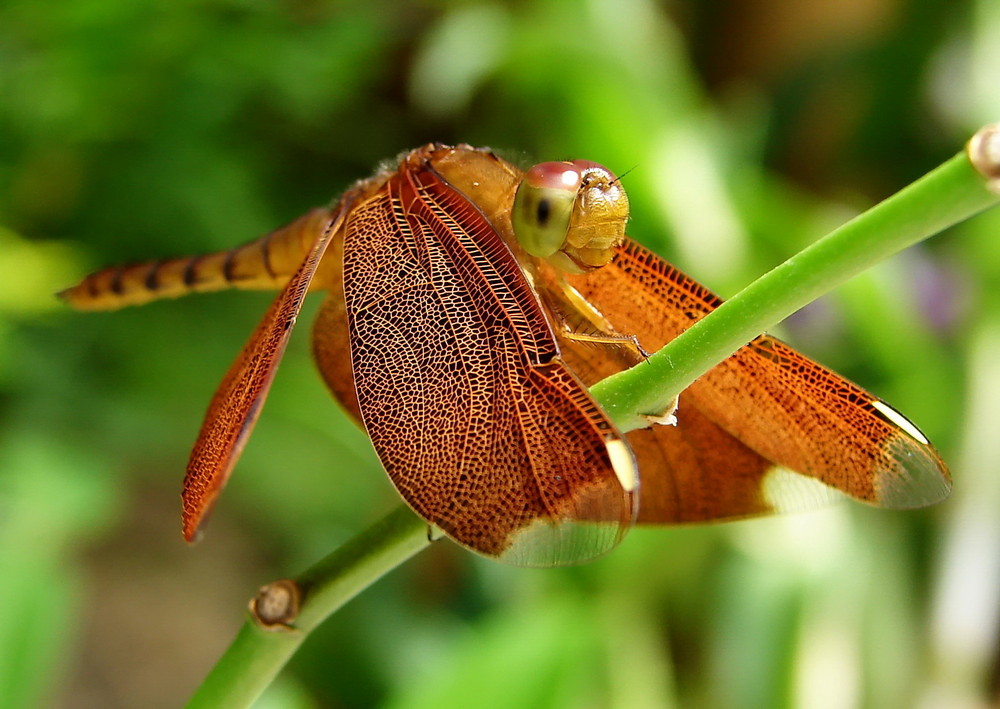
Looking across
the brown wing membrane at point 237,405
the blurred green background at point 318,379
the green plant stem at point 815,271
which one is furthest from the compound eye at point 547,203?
the blurred green background at point 318,379

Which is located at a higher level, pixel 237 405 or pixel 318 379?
pixel 318 379

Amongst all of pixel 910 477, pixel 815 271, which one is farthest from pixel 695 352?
pixel 910 477

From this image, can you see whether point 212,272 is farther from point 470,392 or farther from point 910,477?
point 910,477

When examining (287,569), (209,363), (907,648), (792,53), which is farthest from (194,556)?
(792,53)

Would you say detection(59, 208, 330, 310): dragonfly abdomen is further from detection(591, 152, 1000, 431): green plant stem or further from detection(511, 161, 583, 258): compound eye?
detection(591, 152, 1000, 431): green plant stem

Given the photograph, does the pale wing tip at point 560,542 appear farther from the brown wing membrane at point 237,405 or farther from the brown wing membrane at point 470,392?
the brown wing membrane at point 237,405
